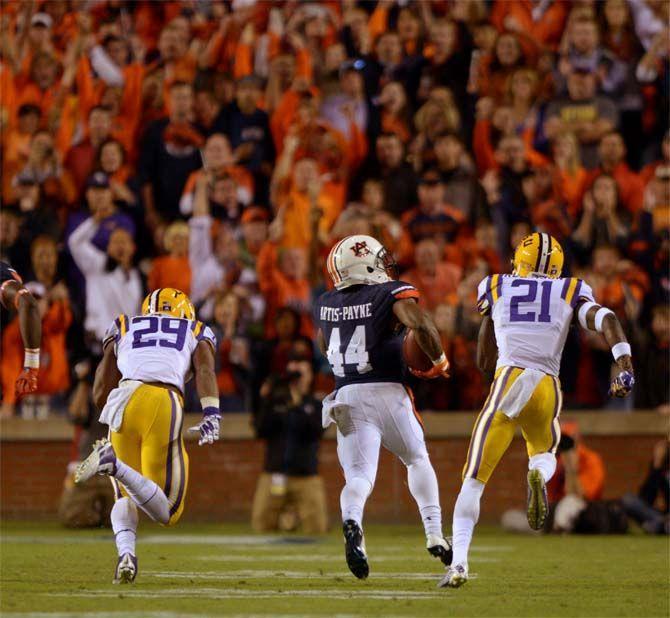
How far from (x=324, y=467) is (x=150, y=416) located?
684cm

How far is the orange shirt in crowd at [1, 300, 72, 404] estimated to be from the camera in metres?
14.1

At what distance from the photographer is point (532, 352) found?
8.40 m

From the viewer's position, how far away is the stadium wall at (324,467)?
1438cm

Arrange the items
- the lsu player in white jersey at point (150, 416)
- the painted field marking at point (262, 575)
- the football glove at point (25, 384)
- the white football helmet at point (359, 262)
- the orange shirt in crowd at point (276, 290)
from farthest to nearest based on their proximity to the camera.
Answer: the orange shirt in crowd at point (276, 290) < the football glove at point (25, 384) < the painted field marking at point (262, 575) < the white football helmet at point (359, 262) < the lsu player in white jersey at point (150, 416)

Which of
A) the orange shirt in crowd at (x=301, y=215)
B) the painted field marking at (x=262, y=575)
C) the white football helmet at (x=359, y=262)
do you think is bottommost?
the painted field marking at (x=262, y=575)

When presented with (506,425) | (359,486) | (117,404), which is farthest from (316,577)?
(117,404)

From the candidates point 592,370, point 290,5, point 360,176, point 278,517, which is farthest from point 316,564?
point 290,5

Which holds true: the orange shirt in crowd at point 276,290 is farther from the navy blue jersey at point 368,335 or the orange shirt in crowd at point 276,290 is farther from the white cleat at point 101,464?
the white cleat at point 101,464

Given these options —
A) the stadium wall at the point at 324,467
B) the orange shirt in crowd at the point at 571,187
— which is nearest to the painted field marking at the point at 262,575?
the stadium wall at the point at 324,467

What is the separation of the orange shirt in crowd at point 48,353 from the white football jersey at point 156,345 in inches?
227

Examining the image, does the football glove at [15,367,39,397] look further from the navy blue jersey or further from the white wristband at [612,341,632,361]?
the white wristband at [612,341,632,361]

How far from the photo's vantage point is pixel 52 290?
1431cm

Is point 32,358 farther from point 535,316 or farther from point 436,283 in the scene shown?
point 436,283

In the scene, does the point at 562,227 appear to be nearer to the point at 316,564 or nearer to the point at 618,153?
the point at 618,153
